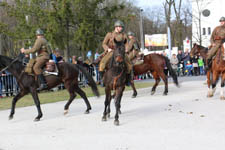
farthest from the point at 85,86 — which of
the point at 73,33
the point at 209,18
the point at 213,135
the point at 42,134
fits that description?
the point at 209,18

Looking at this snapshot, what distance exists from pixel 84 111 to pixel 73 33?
43.7 feet

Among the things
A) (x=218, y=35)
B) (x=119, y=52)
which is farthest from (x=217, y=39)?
(x=119, y=52)

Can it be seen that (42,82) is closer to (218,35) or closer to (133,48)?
(133,48)

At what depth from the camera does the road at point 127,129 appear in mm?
7121

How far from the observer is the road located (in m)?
7.12

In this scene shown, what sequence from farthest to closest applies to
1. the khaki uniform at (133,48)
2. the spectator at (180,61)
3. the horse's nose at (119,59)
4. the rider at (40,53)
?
1. the spectator at (180,61)
2. the khaki uniform at (133,48)
3. the rider at (40,53)
4. the horse's nose at (119,59)

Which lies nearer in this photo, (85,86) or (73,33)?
(85,86)

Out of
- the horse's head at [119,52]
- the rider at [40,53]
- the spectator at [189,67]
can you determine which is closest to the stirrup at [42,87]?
the rider at [40,53]

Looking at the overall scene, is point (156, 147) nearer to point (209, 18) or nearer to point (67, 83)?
point (67, 83)

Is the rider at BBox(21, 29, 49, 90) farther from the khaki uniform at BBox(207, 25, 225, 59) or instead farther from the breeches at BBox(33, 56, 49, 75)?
the khaki uniform at BBox(207, 25, 225, 59)

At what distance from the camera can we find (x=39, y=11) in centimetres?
2283

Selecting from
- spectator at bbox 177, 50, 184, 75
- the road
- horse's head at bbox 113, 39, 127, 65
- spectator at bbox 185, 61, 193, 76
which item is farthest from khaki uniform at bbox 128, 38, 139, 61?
spectator at bbox 185, 61, 193, 76

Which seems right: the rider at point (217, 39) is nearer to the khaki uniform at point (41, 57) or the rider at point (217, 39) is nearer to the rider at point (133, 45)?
the rider at point (133, 45)

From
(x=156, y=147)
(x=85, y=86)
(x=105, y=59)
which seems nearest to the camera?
(x=156, y=147)
